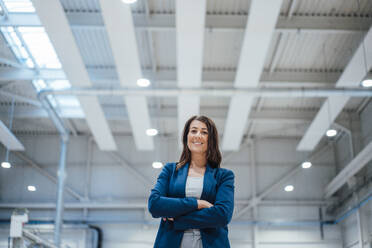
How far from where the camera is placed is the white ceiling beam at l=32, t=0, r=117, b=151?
38.3 feet

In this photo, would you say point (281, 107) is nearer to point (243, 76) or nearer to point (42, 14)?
point (243, 76)

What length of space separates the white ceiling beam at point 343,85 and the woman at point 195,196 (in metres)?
10.4

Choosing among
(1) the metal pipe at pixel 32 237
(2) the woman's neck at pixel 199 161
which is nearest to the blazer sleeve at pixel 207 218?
(2) the woman's neck at pixel 199 161

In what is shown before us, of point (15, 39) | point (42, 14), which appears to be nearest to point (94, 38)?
point (15, 39)

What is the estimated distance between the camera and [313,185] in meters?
22.8

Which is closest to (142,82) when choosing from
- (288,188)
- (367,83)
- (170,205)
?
(367,83)

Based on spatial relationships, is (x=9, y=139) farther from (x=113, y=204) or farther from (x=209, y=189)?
(x=209, y=189)

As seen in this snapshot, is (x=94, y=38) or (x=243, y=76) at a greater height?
(x=94, y=38)

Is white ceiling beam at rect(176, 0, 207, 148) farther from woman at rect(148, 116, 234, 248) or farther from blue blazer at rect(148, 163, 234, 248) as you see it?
blue blazer at rect(148, 163, 234, 248)

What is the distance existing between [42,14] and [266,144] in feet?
46.5

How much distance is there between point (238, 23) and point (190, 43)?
1.86m

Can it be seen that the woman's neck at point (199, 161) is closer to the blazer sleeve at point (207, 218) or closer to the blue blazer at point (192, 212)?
the blue blazer at point (192, 212)

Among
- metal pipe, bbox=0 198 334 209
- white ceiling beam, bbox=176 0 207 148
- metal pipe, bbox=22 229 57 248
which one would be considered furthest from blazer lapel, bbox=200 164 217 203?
metal pipe, bbox=0 198 334 209

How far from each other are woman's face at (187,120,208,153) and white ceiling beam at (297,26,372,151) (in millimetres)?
10334
